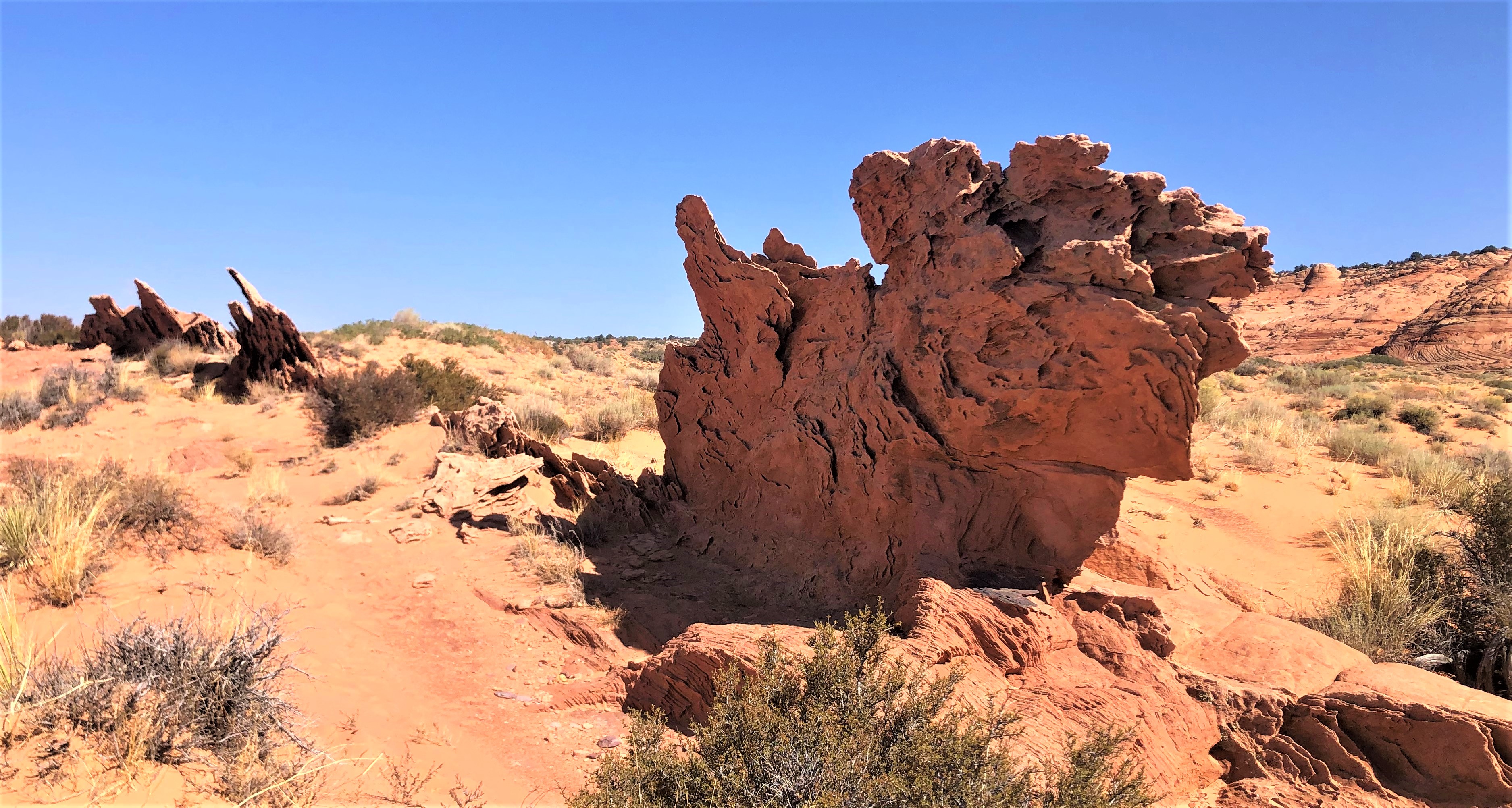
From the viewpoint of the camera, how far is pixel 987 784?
2.37 meters

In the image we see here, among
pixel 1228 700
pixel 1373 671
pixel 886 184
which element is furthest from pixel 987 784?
pixel 886 184

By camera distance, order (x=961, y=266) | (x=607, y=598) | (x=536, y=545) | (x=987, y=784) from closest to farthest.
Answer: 1. (x=987, y=784)
2. (x=961, y=266)
3. (x=607, y=598)
4. (x=536, y=545)

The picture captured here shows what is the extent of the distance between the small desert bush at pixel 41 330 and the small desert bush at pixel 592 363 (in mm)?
14479

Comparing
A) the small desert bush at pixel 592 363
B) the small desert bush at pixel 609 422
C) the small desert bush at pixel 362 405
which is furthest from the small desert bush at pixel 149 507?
the small desert bush at pixel 592 363

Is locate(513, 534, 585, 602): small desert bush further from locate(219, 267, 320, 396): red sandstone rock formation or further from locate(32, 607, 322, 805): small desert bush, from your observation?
locate(219, 267, 320, 396): red sandstone rock formation

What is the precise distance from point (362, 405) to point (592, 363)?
42.4 feet

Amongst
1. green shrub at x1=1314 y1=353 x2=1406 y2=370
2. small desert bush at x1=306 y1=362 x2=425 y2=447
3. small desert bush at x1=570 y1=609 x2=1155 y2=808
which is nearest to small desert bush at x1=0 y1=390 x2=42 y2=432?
small desert bush at x1=306 y1=362 x2=425 y2=447

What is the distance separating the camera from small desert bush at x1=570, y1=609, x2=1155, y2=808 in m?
2.34

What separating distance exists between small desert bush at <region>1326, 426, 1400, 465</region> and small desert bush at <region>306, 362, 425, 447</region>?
1566 cm

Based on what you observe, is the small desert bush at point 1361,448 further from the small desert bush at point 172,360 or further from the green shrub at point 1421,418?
the small desert bush at point 172,360

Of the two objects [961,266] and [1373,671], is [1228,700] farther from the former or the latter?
[961,266]

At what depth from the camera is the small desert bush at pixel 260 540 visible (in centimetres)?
639

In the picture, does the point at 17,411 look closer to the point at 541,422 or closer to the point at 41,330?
the point at 541,422

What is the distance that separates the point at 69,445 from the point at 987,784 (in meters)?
14.1
